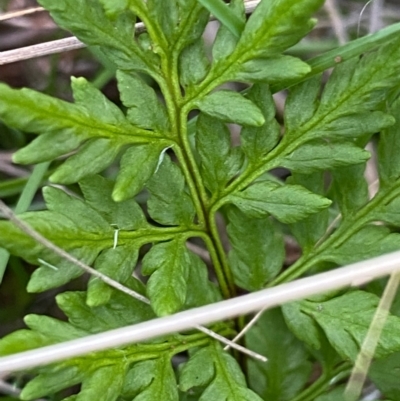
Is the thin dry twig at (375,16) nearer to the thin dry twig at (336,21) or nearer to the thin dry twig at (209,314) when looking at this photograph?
the thin dry twig at (336,21)

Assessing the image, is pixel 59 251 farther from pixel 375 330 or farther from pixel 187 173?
pixel 375 330

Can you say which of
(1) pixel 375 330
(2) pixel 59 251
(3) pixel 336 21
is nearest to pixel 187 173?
(2) pixel 59 251

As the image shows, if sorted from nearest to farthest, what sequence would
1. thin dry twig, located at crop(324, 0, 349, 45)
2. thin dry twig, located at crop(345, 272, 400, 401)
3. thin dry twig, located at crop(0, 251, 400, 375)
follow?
thin dry twig, located at crop(0, 251, 400, 375)
thin dry twig, located at crop(345, 272, 400, 401)
thin dry twig, located at crop(324, 0, 349, 45)

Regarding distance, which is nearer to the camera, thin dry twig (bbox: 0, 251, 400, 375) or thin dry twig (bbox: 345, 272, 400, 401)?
thin dry twig (bbox: 0, 251, 400, 375)

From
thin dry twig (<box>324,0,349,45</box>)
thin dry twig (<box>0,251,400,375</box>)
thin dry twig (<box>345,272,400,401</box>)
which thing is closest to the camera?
thin dry twig (<box>0,251,400,375</box>)

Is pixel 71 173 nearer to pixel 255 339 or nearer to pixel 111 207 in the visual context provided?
pixel 111 207

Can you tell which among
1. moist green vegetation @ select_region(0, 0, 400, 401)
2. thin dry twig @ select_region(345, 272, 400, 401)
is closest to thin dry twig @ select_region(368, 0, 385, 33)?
moist green vegetation @ select_region(0, 0, 400, 401)

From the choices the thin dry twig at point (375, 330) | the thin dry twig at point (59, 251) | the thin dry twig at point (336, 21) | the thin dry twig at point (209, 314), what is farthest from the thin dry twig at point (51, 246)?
the thin dry twig at point (336, 21)

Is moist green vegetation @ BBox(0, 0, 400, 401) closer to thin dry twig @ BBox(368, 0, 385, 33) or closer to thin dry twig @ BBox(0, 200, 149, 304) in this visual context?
thin dry twig @ BBox(0, 200, 149, 304)
